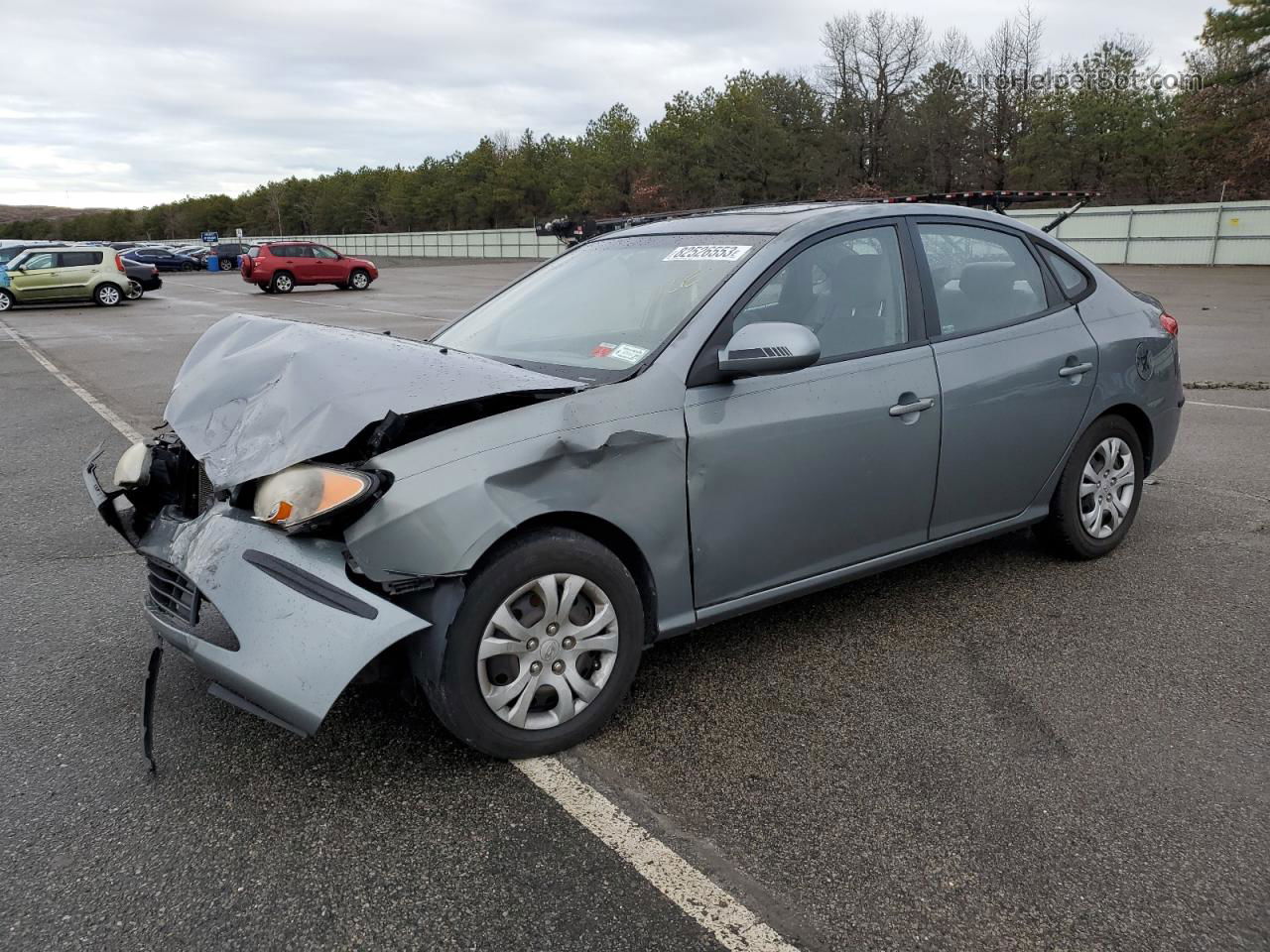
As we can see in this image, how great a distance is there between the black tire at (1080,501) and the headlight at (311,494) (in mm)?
3185

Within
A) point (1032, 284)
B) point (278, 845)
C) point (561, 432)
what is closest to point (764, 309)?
point (561, 432)

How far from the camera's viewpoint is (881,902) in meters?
2.34

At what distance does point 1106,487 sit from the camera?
4.67m

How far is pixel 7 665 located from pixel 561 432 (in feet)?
7.75

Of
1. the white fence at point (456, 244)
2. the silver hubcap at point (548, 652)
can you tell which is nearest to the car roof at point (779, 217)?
the silver hubcap at point (548, 652)

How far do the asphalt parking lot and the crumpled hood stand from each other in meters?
0.81

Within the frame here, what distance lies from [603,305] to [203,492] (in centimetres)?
158

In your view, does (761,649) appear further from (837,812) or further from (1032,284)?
(1032,284)

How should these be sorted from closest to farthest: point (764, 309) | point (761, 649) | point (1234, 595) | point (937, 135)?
point (764, 309)
point (761, 649)
point (1234, 595)
point (937, 135)

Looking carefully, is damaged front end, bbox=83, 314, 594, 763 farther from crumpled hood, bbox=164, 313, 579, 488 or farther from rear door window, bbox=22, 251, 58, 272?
rear door window, bbox=22, 251, 58, 272

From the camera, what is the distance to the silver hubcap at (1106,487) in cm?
459

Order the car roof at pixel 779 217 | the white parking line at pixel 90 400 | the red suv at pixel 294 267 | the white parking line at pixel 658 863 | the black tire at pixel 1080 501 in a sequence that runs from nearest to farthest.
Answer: the white parking line at pixel 658 863
the car roof at pixel 779 217
the black tire at pixel 1080 501
the white parking line at pixel 90 400
the red suv at pixel 294 267

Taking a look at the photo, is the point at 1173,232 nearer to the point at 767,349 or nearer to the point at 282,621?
the point at 767,349

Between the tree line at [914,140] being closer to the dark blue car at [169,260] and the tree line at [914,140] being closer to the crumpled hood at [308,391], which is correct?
the dark blue car at [169,260]
